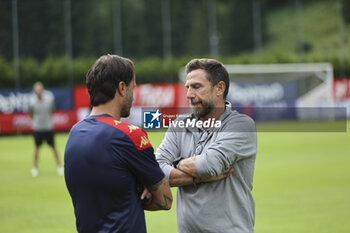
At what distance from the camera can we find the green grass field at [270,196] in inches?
324

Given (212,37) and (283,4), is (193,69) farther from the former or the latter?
(283,4)

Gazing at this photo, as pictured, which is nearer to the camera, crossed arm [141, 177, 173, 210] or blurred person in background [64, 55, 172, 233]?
blurred person in background [64, 55, 172, 233]

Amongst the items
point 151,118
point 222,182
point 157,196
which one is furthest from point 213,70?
point 157,196

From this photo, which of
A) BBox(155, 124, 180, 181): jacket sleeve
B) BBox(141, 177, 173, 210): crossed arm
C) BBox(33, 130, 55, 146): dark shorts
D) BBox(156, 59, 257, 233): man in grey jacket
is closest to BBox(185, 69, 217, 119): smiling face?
BBox(156, 59, 257, 233): man in grey jacket

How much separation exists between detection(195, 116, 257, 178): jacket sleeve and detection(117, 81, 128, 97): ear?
2.19ft

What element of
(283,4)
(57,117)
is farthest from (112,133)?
(283,4)

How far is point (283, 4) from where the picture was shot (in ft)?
163

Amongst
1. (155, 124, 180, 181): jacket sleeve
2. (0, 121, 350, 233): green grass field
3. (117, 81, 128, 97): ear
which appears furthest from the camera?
(0, 121, 350, 233): green grass field

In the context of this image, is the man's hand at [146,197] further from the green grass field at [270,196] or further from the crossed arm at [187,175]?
the green grass field at [270,196]

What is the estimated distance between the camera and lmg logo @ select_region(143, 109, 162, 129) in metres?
3.61

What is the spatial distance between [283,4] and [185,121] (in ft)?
158

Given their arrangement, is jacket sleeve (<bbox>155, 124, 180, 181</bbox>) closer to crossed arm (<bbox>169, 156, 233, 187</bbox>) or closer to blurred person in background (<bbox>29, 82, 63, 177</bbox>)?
crossed arm (<bbox>169, 156, 233, 187</bbox>)

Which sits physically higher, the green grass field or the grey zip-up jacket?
the grey zip-up jacket

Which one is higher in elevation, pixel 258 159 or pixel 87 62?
pixel 87 62
